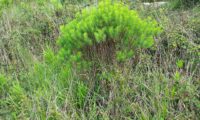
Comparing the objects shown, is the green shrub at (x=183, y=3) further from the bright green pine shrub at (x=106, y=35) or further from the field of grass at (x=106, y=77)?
the bright green pine shrub at (x=106, y=35)

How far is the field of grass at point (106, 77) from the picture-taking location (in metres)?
3.03

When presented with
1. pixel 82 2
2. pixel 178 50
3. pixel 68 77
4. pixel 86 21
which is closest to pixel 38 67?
pixel 68 77

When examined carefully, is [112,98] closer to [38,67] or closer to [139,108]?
[139,108]

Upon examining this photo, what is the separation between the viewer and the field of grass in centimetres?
303

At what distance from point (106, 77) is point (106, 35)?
403 mm

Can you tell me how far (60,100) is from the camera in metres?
3.29

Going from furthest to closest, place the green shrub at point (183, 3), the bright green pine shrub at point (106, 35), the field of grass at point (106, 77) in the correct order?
the green shrub at point (183, 3) < the bright green pine shrub at point (106, 35) < the field of grass at point (106, 77)

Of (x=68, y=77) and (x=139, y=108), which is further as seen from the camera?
(x=68, y=77)

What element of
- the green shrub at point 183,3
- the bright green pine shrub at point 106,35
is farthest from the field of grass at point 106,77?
the green shrub at point 183,3

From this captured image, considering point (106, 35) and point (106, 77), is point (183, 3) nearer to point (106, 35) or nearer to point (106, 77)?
point (106, 35)

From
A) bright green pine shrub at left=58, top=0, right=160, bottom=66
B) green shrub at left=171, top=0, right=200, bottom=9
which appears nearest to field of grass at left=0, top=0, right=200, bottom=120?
bright green pine shrub at left=58, top=0, right=160, bottom=66

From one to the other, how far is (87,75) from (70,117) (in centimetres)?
61

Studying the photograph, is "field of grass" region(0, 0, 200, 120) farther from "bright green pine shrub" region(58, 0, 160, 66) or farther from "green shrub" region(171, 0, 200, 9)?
"green shrub" region(171, 0, 200, 9)

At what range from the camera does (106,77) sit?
11.1 feet
